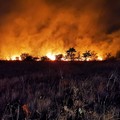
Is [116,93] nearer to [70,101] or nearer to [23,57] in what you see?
[70,101]

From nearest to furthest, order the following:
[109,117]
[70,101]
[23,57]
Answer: [109,117] < [70,101] < [23,57]

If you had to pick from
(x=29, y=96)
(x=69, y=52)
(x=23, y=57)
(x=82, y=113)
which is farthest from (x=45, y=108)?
(x=23, y=57)

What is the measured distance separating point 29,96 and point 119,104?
2.35 metres

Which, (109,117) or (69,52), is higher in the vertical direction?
(69,52)

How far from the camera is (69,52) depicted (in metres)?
48.7

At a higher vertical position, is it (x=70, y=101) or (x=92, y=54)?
(x=92, y=54)

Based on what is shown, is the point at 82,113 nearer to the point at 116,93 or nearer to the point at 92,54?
the point at 116,93

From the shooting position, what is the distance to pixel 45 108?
7.07 metres

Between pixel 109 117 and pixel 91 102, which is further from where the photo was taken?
pixel 91 102

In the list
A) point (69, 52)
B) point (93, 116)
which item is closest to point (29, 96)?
point (93, 116)

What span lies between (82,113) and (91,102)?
2098 mm

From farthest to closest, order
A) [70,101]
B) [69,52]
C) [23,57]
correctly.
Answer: [23,57], [69,52], [70,101]

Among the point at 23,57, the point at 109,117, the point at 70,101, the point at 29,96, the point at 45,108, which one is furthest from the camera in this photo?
the point at 23,57

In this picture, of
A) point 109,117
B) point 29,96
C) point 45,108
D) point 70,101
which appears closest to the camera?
point 109,117
